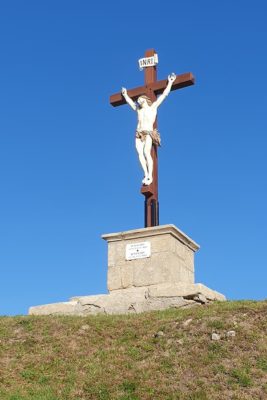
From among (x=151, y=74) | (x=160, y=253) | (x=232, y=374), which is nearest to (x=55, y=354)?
(x=232, y=374)

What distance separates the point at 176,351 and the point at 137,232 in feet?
14.4

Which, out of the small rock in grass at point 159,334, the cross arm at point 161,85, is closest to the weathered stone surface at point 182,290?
the small rock in grass at point 159,334

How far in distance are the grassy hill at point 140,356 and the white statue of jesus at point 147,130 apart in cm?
430

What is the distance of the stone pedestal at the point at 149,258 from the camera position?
1243 cm

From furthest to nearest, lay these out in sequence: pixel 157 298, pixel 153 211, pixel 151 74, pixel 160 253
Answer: pixel 151 74 → pixel 153 211 → pixel 160 253 → pixel 157 298

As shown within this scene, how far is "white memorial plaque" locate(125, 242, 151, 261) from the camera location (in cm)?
1273

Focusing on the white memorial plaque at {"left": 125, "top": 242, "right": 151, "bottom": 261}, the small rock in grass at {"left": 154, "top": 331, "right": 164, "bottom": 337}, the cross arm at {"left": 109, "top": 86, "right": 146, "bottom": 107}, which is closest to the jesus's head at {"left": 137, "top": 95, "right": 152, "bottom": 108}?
the cross arm at {"left": 109, "top": 86, "right": 146, "bottom": 107}

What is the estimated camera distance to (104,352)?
9.14 metres

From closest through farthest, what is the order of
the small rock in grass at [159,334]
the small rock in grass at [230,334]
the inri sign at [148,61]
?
the small rock in grass at [230,334] < the small rock in grass at [159,334] < the inri sign at [148,61]

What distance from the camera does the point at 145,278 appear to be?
492 inches

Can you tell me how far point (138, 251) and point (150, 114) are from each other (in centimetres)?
342

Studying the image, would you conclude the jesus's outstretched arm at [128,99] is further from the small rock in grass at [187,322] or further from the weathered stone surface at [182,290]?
the small rock in grass at [187,322]

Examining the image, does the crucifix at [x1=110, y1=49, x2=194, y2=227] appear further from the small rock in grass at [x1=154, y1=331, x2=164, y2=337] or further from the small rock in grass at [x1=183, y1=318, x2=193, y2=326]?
the small rock in grass at [x1=154, y1=331, x2=164, y2=337]

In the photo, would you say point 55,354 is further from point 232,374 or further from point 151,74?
point 151,74
